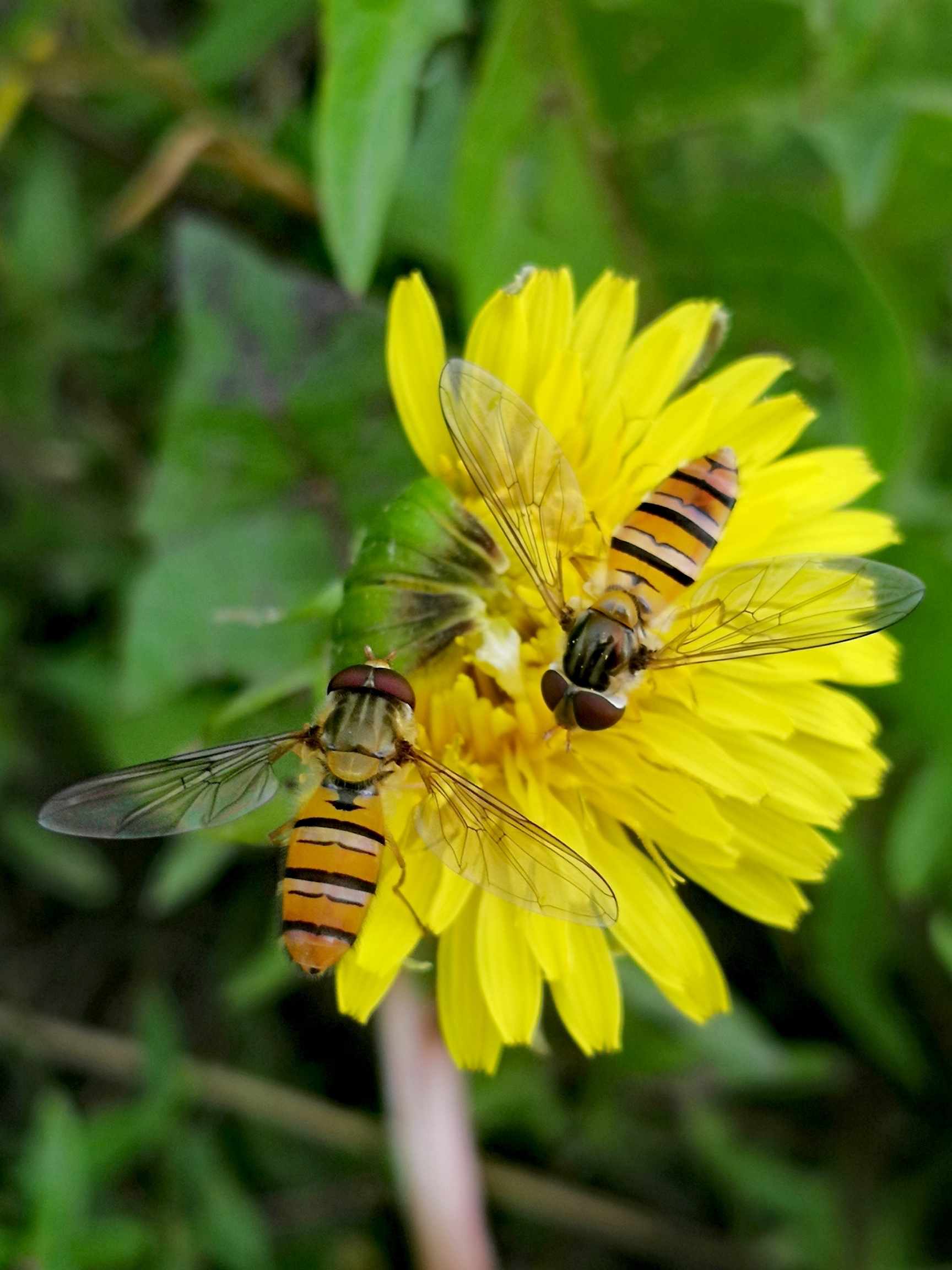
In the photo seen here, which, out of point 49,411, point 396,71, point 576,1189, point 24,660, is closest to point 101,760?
point 24,660

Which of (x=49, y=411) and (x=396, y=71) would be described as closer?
(x=396, y=71)

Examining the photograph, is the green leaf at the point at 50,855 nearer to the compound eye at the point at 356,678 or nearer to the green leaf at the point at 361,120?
the compound eye at the point at 356,678

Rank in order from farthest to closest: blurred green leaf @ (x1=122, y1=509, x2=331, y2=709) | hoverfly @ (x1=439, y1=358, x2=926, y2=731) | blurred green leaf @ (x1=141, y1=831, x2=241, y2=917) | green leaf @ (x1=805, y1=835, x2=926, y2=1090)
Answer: green leaf @ (x1=805, y1=835, x2=926, y2=1090) → blurred green leaf @ (x1=141, y1=831, x2=241, y2=917) → blurred green leaf @ (x1=122, y1=509, x2=331, y2=709) → hoverfly @ (x1=439, y1=358, x2=926, y2=731)

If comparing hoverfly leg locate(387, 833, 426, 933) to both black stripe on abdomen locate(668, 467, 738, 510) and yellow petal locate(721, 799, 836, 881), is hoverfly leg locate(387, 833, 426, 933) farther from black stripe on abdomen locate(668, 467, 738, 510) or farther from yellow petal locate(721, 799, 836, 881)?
black stripe on abdomen locate(668, 467, 738, 510)

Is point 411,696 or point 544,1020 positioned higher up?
point 411,696

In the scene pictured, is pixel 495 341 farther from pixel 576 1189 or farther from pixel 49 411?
pixel 576 1189

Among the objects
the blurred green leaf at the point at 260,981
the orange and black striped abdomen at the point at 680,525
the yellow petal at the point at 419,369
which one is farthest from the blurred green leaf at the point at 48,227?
the orange and black striped abdomen at the point at 680,525

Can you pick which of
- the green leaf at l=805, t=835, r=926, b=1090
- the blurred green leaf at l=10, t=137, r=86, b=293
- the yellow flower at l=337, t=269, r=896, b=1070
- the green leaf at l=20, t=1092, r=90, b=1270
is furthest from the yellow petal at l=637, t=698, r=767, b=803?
the blurred green leaf at l=10, t=137, r=86, b=293
